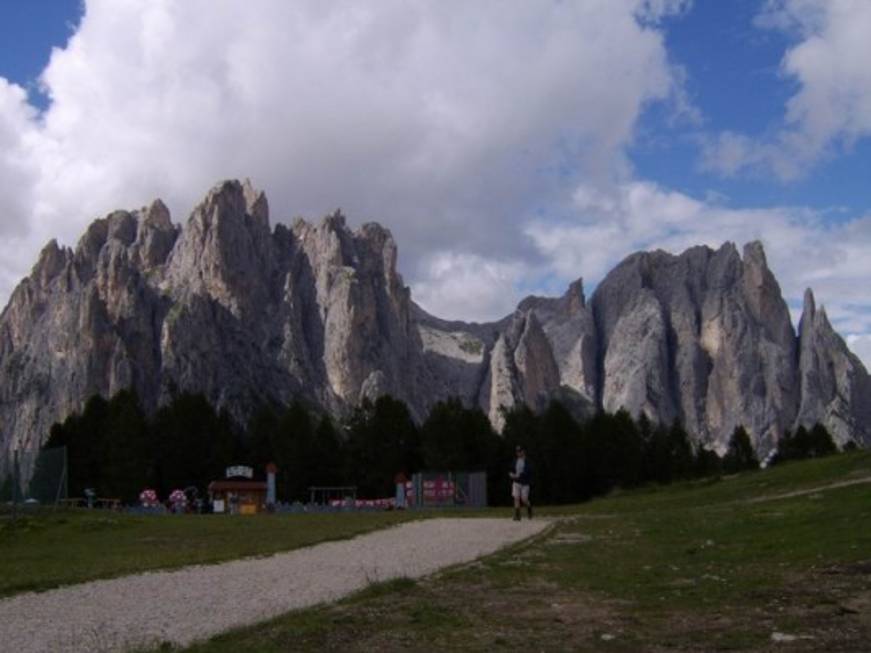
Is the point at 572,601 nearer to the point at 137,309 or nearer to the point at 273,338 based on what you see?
the point at 137,309

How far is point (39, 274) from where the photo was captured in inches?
7736

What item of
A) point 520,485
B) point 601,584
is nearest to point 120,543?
point 520,485

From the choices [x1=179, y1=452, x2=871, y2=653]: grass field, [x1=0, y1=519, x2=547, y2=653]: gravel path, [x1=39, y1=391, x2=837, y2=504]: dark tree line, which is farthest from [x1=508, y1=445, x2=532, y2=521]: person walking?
[x1=39, y1=391, x2=837, y2=504]: dark tree line

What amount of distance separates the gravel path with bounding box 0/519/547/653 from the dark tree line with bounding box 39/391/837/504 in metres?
53.0

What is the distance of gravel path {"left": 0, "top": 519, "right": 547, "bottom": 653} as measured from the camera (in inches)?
357

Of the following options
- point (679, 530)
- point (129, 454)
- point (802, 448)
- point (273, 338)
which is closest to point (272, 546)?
point (679, 530)

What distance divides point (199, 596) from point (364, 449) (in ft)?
207

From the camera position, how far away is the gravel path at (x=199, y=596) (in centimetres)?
907

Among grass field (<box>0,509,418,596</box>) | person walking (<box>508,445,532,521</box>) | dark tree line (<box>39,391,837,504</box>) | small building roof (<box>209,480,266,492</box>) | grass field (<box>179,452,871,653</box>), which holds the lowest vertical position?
grass field (<box>179,452,871,653</box>)

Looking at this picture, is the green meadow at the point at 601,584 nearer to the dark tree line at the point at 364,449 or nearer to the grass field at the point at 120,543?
the grass field at the point at 120,543

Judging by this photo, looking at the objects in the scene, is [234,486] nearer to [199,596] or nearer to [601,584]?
[199,596]

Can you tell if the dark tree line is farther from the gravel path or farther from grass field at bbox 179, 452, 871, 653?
grass field at bbox 179, 452, 871, 653

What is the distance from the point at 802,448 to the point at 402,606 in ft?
298

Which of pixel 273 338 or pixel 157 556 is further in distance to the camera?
pixel 273 338
